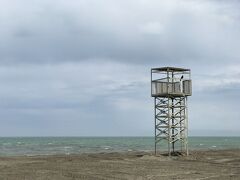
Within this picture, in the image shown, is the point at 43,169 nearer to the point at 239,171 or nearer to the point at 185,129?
the point at 239,171

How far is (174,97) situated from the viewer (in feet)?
123

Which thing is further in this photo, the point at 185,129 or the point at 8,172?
the point at 185,129

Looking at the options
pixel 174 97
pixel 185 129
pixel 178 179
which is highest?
pixel 174 97

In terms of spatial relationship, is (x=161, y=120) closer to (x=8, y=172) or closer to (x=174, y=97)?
(x=174, y=97)

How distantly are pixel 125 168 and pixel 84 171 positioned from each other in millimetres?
2710

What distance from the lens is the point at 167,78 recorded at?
36375mm

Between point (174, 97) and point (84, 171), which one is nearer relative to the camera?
point (84, 171)

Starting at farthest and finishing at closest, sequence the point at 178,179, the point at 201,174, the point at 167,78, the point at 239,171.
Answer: the point at 167,78
the point at 239,171
the point at 201,174
the point at 178,179

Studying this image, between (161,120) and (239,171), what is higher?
(161,120)

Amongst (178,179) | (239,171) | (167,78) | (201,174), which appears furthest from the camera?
(167,78)

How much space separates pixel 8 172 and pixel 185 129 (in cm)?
1761

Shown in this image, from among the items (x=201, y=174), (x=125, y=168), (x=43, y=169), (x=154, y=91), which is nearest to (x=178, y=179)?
(x=201, y=174)

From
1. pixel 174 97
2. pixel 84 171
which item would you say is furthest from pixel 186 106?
pixel 84 171

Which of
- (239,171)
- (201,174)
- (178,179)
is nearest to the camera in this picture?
(178,179)
